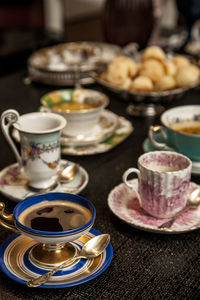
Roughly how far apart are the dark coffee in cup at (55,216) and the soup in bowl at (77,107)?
0.36 metres

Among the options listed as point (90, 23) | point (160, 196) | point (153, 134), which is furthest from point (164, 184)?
point (90, 23)

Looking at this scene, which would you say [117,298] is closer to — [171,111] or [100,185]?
[100,185]

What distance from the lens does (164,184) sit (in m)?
0.72

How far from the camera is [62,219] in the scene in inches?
24.9

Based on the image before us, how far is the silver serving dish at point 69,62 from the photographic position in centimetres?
138

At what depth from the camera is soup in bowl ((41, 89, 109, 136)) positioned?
1.00m

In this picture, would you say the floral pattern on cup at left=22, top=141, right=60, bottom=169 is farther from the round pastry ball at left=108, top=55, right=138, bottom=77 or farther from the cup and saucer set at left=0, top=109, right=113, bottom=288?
the round pastry ball at left=108, top=55, right=138, bottom=77

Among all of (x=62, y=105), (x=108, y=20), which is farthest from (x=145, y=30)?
(x=62, y=105)

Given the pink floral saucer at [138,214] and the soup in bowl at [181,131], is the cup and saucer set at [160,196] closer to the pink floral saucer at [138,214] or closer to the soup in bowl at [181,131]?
the pink floral saucer at [138,214]

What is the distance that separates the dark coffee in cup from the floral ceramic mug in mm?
160

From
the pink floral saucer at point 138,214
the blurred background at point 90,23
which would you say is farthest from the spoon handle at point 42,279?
the blurred background at point 90,23

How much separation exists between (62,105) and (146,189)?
40cm

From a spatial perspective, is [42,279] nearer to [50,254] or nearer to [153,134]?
[50,254]

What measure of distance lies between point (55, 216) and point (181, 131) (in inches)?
17.1
